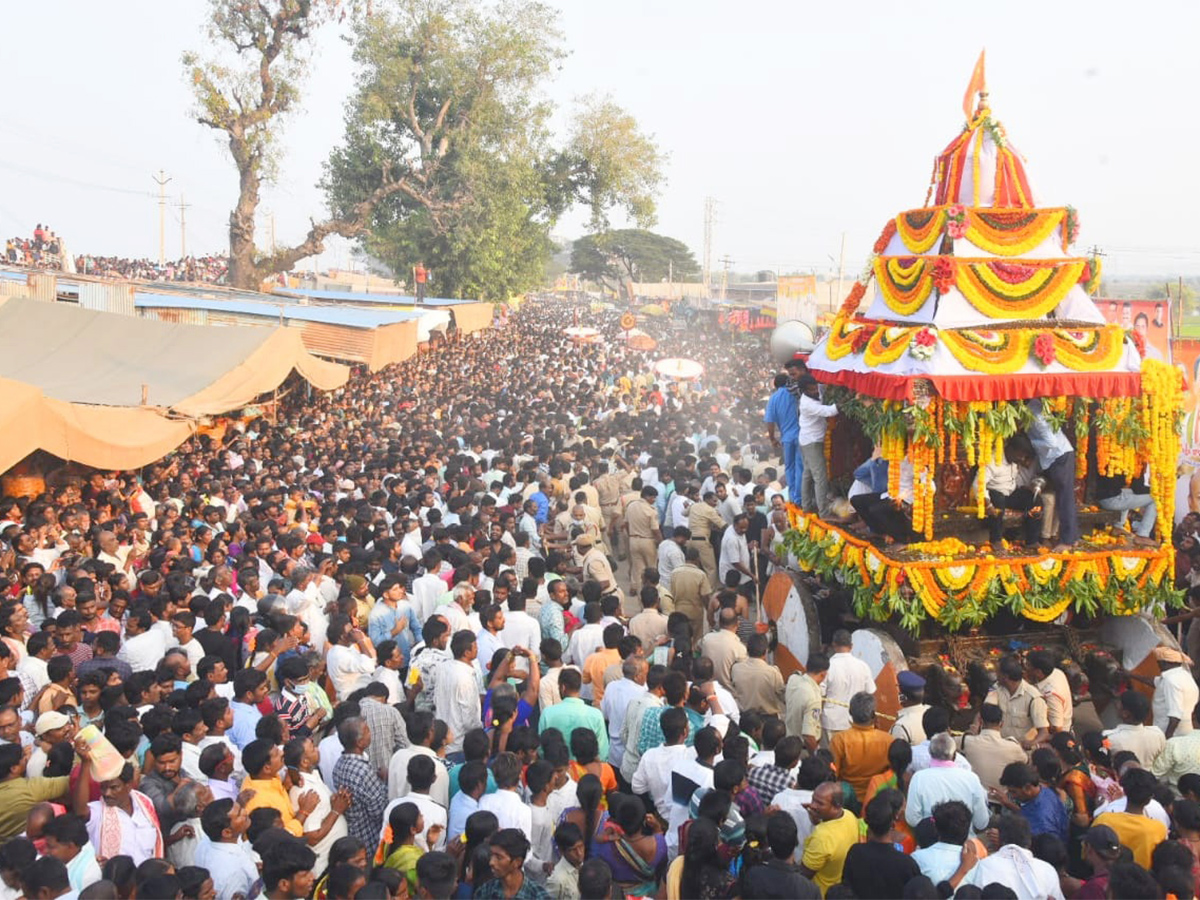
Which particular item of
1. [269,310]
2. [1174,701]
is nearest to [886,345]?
[1174,701]

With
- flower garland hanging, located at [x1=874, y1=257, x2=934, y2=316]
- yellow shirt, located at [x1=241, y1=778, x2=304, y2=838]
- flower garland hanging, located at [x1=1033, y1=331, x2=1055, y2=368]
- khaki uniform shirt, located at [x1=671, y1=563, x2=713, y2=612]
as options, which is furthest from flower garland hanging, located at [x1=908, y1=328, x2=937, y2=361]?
yellow shirt, located at [x1=241, y1=778, x2=304, y2=838]

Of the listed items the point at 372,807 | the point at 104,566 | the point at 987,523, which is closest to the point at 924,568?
the point at 987,523

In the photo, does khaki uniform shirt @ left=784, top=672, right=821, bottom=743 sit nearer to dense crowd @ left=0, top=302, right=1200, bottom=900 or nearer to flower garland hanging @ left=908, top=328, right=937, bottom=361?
dense crowd @ left=0, top=302, right=1200, bottom=900

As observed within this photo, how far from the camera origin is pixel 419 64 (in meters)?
33.1


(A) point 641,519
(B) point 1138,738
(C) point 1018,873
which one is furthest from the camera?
(A) point 641,519

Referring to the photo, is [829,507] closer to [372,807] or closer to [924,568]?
[924,568]

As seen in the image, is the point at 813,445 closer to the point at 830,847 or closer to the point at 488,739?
the point at 488,739

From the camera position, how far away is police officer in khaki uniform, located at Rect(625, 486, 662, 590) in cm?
1104

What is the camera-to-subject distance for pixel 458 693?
6129mm

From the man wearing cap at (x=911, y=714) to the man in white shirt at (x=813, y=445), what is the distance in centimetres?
245

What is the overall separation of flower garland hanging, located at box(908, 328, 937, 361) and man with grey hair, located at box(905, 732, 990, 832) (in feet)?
9.13

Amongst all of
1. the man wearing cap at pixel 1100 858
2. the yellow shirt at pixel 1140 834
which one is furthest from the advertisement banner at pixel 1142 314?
the man wearing cap at pixel 1100 858

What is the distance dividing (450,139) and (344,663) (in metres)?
30.0

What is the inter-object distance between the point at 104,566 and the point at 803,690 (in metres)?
5.45
